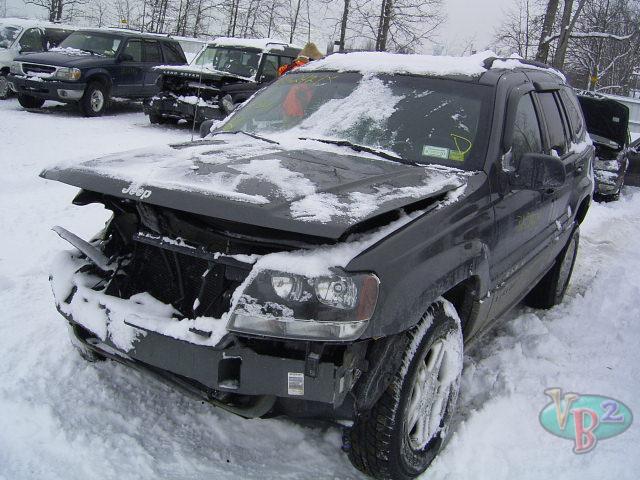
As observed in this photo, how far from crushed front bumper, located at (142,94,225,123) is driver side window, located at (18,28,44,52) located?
4.65 meters

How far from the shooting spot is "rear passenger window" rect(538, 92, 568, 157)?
160 inches

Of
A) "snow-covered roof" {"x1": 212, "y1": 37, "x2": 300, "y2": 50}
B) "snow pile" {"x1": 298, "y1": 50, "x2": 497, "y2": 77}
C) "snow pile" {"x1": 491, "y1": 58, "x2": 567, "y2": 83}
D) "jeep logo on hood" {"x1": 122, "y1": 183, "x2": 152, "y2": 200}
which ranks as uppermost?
"snow-covered roof" {"x1": 212, "y1": 37, "x2": 300, "y2": 50}

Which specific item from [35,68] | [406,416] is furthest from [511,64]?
[35,68]

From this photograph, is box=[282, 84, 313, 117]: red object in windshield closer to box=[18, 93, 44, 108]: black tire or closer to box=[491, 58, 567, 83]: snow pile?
box=[491, 58, 567, 83]: snow pile

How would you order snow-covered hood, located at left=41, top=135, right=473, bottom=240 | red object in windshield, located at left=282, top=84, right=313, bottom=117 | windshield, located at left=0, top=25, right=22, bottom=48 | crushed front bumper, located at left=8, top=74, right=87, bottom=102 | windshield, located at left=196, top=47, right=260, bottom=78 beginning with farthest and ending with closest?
windshield, located at left=0, top=25, right=22, bottom=48 → windshield, located at left=196, top=47, right=260, bottom=78 → crushed front bumper, located at left=8, top=74, right=87, bottom=102 → red object in windshield, located at left=282, top=84, right=313, bottom=117 → snow-covered hood, located at left=41, top=135, right=473, bottom=240

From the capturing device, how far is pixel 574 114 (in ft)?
16.1

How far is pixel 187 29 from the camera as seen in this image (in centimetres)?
3628

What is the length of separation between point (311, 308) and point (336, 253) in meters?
0.23

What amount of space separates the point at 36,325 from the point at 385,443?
92.7 inches

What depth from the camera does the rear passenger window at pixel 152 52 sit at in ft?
45.2

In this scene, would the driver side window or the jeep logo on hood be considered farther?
the driver side window

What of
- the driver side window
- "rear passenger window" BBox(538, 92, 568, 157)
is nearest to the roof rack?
"rear passenger window" BBox(538, 92, 568, 157)

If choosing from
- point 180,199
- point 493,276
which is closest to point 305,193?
point 180,199

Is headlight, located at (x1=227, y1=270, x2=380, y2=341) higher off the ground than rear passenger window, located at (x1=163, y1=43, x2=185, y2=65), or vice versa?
rear passenger window, located at (x1=163, y1=43, x2=185, y2=65)
